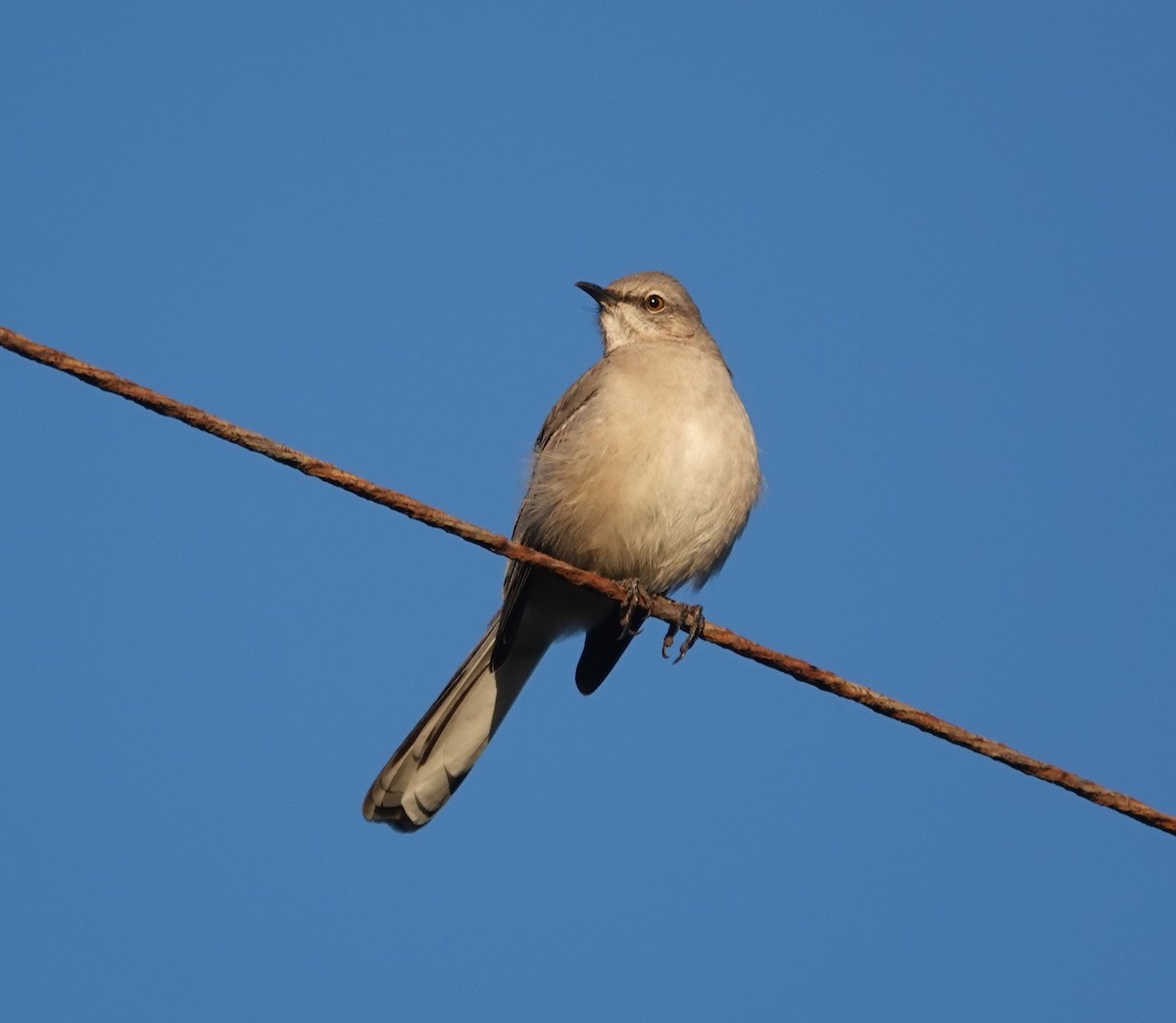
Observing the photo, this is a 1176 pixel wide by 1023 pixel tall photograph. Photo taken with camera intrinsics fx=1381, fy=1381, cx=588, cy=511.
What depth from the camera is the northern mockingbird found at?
614cm

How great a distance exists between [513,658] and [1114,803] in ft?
12.2

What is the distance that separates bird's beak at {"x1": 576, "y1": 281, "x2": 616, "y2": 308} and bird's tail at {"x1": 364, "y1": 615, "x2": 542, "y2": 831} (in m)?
2.22

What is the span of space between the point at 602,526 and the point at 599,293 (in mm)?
2117

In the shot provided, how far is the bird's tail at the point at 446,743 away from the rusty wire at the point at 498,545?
2417 millimetres

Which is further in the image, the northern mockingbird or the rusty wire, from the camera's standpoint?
the northern mockingbird

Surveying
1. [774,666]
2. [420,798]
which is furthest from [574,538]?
[774,666]

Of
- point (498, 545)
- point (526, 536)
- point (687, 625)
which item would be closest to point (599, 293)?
point (526, 536)

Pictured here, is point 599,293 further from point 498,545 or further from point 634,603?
point 498,545

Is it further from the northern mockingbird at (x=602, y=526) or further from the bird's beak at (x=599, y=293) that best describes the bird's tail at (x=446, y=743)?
the bird's beak at (x=599, y=293)

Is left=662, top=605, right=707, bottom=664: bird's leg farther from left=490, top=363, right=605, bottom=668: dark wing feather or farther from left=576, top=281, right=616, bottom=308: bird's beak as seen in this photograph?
left=576, top=281, right=616, bottom=308: bird's beak

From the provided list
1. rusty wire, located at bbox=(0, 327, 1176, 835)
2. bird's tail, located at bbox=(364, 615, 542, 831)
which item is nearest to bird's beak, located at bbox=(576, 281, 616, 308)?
bird's tail, located at bbox=(364, 615, 542, 831)

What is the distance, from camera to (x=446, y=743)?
6277 millimetres

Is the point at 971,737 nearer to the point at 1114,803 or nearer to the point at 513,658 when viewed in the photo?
the point at 1114,803

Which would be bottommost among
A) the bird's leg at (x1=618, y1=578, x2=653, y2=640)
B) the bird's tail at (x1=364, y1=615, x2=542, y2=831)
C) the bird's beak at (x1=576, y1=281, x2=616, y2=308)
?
the bird's tail at (x1=364, y1=615, x2=542, y2=831)
